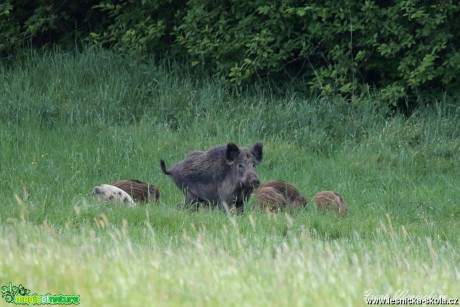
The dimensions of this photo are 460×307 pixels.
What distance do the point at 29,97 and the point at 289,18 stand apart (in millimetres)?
5265

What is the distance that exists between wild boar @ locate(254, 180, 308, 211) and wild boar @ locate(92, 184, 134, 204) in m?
1.68

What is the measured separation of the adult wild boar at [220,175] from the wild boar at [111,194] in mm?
643

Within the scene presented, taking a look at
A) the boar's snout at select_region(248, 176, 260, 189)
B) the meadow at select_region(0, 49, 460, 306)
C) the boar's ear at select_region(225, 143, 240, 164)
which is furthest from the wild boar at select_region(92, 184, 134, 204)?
the boar's snout at select_region(248, 176, 260, 189)

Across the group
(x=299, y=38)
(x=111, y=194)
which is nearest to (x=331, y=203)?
(x=111, y=194)

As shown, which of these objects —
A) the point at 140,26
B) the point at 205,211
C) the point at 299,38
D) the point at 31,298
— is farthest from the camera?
the point at 140,26

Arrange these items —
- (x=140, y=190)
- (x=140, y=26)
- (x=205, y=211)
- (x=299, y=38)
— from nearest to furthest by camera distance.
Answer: (x=205, y=211), (x=140, y=190), (x=299, y=38), (x=140, y=26)

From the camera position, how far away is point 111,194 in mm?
13344

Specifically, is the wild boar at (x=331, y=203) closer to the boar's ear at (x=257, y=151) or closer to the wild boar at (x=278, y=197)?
the wild boar at (x=278, y=197)

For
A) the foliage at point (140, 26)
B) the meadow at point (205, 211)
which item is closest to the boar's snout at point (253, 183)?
the meadow at point (205, 211)

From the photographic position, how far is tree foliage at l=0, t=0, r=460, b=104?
→ 63.6 ft

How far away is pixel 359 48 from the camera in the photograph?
68.1 ft

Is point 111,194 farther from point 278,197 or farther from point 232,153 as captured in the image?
point 278,197

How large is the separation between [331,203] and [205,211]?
173cm

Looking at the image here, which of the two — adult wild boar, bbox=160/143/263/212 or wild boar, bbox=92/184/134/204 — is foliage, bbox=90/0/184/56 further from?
wild boar, bbox=92/184/134/204
